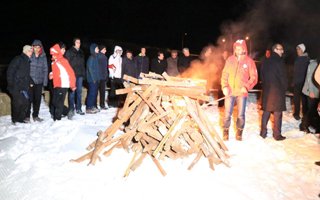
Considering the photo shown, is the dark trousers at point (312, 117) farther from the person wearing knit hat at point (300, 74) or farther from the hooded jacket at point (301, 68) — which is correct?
the hooded jacket at point (301, 68)

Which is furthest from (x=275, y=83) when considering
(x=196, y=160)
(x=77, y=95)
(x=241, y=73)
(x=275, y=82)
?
(x=77, y=95)

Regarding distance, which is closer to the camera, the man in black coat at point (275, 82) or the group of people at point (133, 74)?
the group of people at point (133, 74)

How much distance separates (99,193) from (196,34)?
3892 centimetres

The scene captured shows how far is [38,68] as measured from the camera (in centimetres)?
782

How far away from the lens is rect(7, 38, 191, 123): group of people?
738 cm

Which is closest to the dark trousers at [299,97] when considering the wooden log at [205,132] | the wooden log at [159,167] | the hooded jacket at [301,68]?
the hooded jacket at [301,68]

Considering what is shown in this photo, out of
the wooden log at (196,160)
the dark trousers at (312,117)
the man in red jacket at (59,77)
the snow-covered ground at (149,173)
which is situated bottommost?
the snow-covered ground at (149,173)

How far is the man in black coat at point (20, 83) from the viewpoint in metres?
7.23

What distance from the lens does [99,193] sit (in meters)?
4.09

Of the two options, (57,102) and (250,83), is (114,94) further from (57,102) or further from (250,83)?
(250,83)

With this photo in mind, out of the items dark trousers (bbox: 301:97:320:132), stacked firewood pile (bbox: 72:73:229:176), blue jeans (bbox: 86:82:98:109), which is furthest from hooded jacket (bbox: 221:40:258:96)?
blue jeans (bbox: 86:82:98:109)

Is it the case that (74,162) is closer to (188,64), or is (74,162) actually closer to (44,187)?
(44,187)

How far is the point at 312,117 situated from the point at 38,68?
7267mm

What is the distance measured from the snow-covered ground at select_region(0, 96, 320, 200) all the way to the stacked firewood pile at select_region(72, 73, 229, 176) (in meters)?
0.17
